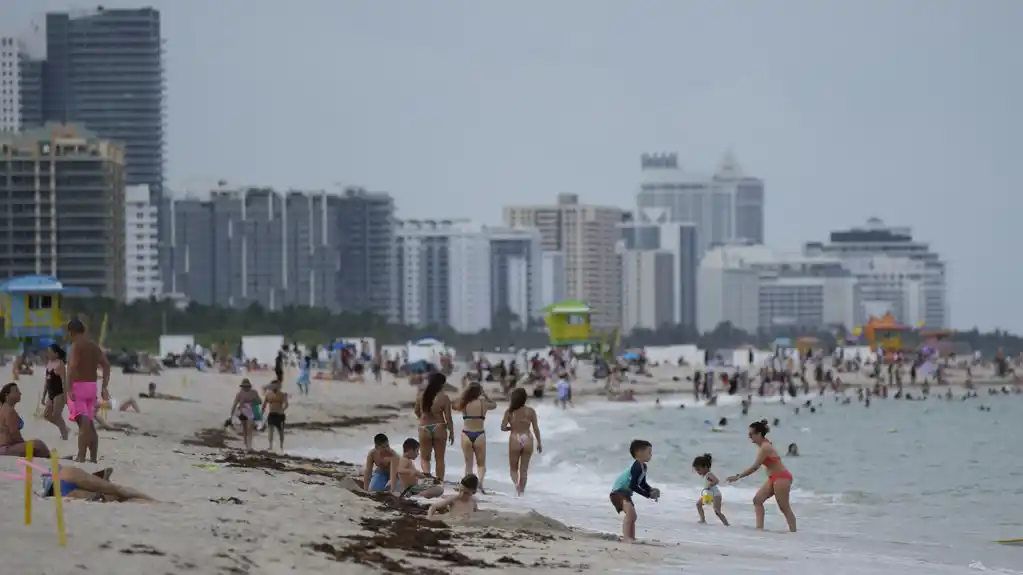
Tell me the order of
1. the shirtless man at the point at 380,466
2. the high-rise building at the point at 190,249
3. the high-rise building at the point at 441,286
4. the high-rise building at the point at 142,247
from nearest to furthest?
the shirtless man at the point at 380,466
the high-rise building at the point at 142,247
the high-rise building at the point at 190,249
the high-rise building at the point at 441,286

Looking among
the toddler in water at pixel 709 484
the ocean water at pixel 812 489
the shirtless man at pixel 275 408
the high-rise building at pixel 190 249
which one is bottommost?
the ocean water at pixel 812 489

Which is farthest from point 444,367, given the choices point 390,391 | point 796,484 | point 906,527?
point 906,527

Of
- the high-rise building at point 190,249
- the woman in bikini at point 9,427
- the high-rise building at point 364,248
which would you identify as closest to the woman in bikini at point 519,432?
the woman in bikini at point 9,427

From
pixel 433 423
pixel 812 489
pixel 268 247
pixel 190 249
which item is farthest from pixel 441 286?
pixel 433 423

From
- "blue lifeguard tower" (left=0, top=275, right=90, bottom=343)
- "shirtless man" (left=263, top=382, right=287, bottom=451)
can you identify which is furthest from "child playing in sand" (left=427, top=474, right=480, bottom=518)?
"blue lifeguard tower" (left=0, top=275, right=90, bottom=343)

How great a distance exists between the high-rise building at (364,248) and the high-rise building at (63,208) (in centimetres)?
5389

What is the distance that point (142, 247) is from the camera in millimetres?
189625

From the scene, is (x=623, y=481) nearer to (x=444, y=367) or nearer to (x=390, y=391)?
(x=390, y=391)

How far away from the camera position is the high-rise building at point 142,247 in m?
188

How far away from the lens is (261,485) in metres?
14.2

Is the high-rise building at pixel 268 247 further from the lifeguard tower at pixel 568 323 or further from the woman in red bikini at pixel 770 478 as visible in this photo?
the woman in red bikini at pixel 770 478

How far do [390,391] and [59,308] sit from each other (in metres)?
10.4

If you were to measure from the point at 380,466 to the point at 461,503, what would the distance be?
253 cm

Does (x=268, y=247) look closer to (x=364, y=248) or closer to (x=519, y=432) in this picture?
(x=364, y=248)
